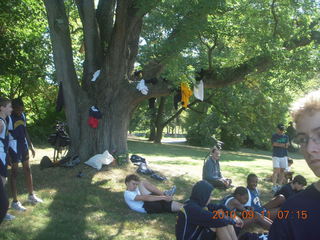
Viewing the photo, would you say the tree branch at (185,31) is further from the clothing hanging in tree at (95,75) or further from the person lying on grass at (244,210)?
the person lying on grass at (244,210)

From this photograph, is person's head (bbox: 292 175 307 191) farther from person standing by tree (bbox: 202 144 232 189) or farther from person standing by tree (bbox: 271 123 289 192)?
person standing by tree (bbox: 271 123 289 192)

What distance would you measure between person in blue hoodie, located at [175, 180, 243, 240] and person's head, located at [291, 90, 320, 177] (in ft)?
10.1

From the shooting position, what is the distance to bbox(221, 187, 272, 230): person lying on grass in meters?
5.63

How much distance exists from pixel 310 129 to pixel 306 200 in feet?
0.98

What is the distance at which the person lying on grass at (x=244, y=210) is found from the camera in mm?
5629

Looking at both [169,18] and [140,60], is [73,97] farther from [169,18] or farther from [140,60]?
[140,60]

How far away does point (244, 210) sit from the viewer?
227 inches

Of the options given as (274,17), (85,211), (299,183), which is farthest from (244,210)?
(274,17)

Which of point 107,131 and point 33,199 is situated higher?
point 107,131

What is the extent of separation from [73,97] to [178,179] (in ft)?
12.3

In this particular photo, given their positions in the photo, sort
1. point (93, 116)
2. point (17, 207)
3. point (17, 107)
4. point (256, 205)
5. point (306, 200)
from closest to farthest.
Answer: point (306, 200) < point (17, 207) < point (256, 205) < point (17, 107) < point (93, 116)

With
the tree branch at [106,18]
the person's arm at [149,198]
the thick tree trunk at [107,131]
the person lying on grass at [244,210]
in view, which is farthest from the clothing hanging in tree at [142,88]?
the person lying on grass at [244,210]

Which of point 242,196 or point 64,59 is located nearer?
point 242,196

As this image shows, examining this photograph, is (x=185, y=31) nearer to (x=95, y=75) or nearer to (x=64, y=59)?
(x=95, y=75)
